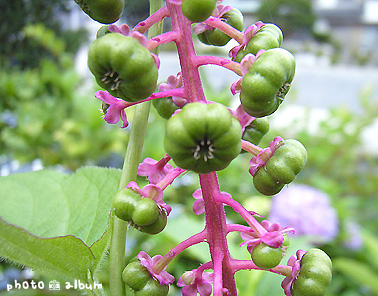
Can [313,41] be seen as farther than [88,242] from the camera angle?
Yes

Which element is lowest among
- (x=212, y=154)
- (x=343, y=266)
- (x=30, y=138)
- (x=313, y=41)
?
(x=343, y=266)

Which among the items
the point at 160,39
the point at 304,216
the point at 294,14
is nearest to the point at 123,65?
the point at 160,39

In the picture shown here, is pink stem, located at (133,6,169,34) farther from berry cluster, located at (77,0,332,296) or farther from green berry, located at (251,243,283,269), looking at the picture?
green berry, located at (251,243,283,269)

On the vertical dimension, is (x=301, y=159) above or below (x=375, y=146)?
below

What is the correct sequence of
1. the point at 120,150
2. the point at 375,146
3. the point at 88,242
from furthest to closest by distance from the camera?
the point at 375,146, the point at 120,150, the point at 88,242

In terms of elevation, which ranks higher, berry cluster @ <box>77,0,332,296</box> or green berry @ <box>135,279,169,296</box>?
berry cluster @ <box>77,0,332,296</box>

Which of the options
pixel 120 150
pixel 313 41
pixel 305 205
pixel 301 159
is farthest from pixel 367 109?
pixel 313 41

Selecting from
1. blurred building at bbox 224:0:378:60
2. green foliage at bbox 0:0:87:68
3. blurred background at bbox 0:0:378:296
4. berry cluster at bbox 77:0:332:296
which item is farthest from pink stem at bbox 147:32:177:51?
blurred building at bbox 224:0:378:60

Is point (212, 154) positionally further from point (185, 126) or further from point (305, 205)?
point (305, 205)

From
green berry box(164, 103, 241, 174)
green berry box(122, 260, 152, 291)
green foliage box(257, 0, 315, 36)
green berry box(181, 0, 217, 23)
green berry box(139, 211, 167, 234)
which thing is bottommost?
green berry box(122, 260, 152, 291)
